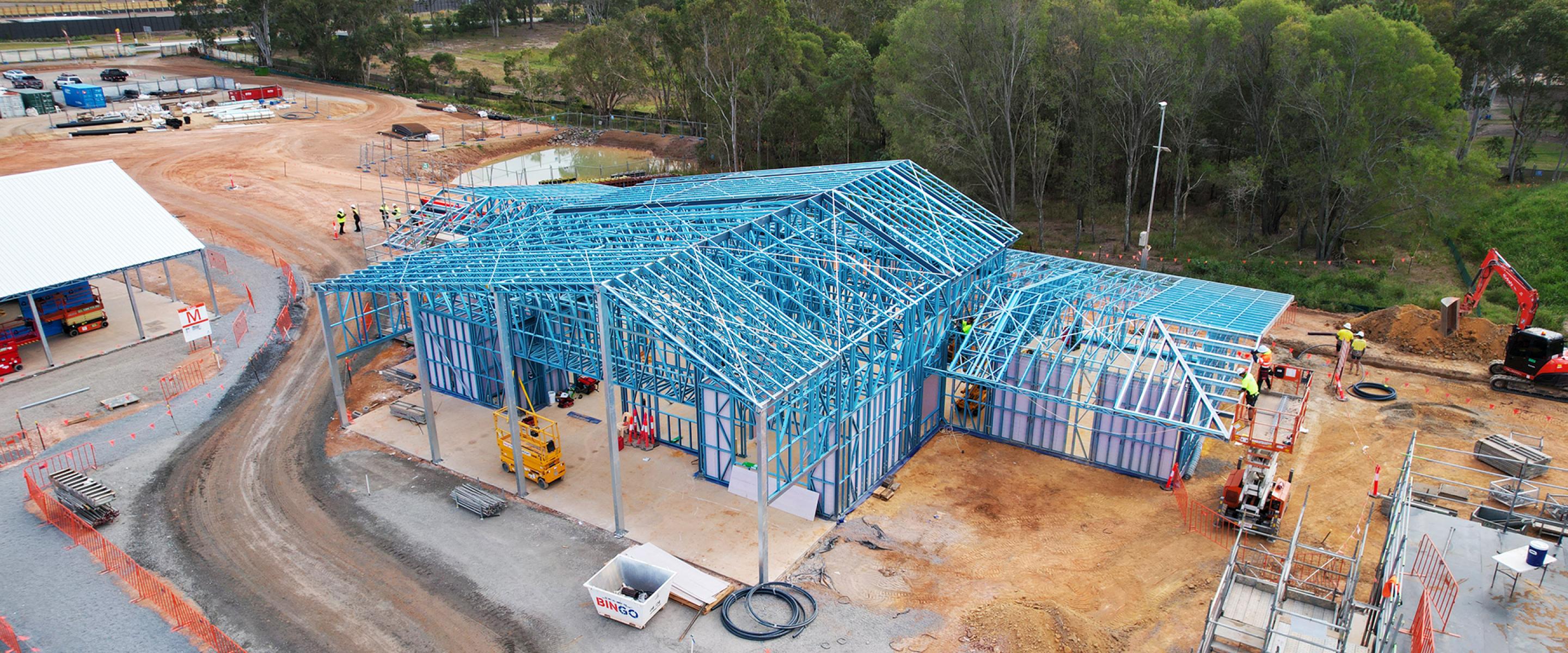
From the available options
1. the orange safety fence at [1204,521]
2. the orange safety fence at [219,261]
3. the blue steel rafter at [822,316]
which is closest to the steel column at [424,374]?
the blue steel rafter at [822,316]

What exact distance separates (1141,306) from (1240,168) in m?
17.9

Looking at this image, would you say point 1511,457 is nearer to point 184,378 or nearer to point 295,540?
point 295,540

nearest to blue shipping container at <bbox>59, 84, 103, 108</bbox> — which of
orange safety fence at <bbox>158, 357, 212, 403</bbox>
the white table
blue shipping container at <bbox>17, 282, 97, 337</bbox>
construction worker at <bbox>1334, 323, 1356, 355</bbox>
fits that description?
blue shipping container at <bbox>17, 282, 97, 337</bbox>

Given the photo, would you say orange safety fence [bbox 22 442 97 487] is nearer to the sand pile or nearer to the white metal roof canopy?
the white metal roof canopy

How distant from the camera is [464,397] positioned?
30203 mm

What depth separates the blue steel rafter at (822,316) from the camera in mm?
21625

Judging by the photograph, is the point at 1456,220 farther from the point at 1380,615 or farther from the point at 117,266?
the point at 117,266

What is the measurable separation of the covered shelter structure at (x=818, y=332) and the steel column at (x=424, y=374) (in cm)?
7

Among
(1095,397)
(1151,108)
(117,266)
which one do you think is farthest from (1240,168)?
(117,266)

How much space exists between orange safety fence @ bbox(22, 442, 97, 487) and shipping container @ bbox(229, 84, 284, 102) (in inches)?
2430

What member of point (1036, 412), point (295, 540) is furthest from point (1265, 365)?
point (295, 540)

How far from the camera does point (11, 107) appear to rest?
68.3m

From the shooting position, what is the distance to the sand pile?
31375 millimetres

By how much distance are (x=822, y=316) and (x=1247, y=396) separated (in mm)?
11392
